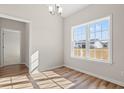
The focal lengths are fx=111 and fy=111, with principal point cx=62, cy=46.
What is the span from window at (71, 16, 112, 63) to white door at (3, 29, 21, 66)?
3389 mm

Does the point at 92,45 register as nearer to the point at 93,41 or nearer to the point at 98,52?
the point at 93,41

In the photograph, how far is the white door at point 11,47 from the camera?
6.12m

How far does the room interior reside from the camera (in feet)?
10.8

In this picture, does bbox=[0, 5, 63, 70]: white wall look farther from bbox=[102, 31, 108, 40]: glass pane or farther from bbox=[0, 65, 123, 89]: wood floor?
bbox=[102, 31, 108, 40]: glass pane

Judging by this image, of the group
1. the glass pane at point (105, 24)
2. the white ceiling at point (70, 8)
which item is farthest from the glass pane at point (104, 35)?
the white ceiling at point (70, 8)

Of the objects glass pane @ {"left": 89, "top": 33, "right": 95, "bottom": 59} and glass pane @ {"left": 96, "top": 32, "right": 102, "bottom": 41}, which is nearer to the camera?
glass pane @ {"left": 96, "top": 32, "right": 102, "bottom": 41}

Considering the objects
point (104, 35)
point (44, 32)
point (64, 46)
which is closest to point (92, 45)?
point (104, 35)

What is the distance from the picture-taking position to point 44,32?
5.03 metres

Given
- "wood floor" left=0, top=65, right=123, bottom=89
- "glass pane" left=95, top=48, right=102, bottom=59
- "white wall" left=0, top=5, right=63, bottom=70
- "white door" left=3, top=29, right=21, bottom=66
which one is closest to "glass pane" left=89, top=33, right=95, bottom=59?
"glass pane" left=95, top=48, right=102, bottom=59

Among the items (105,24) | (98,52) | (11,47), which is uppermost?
(105,24)

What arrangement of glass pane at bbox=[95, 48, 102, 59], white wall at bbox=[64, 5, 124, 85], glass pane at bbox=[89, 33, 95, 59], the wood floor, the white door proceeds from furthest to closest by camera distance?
the white door < glass pane at bbox=[89, 33, 95, 59] < glass pane at bbox=[95, 48, 102, 59] < white wall at bbox=[64, 5, 124, 85] < the wood floor

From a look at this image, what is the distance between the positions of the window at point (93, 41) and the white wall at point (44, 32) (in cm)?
80

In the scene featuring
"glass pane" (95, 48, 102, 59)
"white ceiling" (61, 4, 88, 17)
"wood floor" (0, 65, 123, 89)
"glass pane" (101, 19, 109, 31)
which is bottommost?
"wood floor" (0, 65, 123, 89)

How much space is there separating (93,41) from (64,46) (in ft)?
6.36
